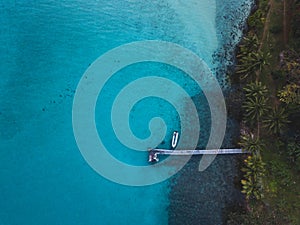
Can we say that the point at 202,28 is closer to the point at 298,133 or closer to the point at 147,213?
the point at 298,133

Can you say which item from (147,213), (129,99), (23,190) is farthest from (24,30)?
(147,213)

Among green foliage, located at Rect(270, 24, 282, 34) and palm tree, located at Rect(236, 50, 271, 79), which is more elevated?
green foliage, located at Rect(270, 24, 282, 34)

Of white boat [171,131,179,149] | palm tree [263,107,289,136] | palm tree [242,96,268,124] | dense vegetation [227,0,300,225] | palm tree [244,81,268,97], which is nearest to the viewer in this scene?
dense vegetation [227,0,300,225]

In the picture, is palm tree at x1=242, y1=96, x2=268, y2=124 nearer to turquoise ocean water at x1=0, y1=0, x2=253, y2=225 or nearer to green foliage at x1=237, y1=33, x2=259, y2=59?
turquoise ocean water at x1=0, y1=0, x2=253, y2=225

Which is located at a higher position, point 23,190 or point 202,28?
point 202,28

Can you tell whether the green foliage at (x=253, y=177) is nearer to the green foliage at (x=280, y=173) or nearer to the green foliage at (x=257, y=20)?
the green foliage at (x=280, y=173)

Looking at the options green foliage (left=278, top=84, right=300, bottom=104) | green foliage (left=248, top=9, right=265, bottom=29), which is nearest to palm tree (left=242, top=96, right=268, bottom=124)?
green foliage (left=278, top=84, right=300, bottom=104)

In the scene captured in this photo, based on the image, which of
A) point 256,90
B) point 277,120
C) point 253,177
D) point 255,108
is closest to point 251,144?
point 253,177
